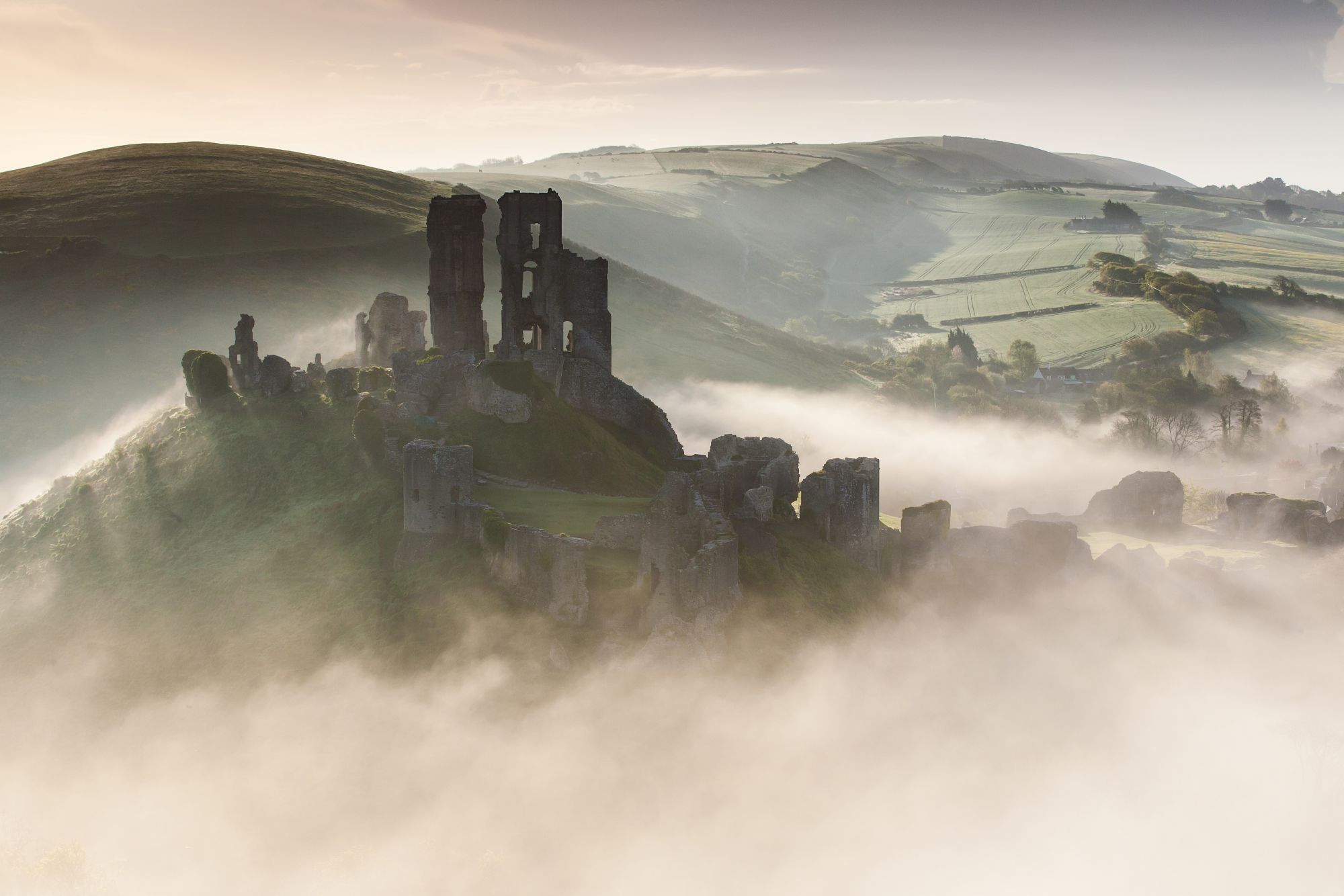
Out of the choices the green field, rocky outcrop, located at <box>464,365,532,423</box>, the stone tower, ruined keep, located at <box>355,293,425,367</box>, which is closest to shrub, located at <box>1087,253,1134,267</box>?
the stone tower

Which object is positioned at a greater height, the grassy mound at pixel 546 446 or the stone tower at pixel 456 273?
the stone tower at pixel 456 273

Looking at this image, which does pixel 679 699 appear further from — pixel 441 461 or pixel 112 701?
pixel 112 701

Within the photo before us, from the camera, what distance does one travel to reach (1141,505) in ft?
204

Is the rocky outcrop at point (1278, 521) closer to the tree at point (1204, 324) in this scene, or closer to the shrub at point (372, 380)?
the shrub at point (372, 380)

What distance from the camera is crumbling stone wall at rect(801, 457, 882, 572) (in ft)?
141

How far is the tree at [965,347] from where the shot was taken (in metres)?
144

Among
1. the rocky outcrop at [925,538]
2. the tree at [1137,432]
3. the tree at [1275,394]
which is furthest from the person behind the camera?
the tree at [1275,394]

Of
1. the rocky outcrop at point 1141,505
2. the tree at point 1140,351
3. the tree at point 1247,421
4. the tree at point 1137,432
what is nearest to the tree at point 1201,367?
the tree at point 1140,351

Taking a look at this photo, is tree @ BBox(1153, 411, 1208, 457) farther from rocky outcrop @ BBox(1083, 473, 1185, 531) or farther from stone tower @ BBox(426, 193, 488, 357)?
stone tower @ BBox(426, 193, 488, 357)

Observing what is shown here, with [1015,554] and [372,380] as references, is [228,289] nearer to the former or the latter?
[372,380]

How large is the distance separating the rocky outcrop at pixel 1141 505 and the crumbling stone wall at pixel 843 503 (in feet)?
72.9

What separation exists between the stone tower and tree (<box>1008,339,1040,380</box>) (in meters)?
95.2

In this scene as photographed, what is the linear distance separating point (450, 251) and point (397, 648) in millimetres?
22568

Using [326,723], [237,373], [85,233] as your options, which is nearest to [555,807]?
[326,723]
